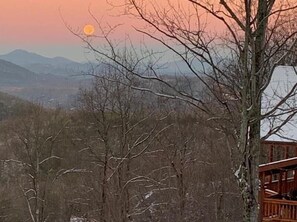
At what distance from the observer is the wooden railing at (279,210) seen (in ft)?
35.4

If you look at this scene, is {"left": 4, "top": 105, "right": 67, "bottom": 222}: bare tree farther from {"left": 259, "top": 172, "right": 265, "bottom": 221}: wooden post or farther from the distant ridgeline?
{"left": 259, "top": 172, "right": 265, "bottom": 221}: wooden post

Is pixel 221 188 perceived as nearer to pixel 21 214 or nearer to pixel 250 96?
pixel 21 214

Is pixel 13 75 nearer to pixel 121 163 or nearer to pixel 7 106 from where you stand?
pixel 7 106

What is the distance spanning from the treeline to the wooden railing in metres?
7.19

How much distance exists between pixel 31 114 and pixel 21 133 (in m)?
1.65

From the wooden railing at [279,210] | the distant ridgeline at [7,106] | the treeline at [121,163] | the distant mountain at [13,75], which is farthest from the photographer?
the distant mountain at [13,75]

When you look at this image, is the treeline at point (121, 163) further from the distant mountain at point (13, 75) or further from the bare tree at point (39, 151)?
the distant mountain at point (13, 75)

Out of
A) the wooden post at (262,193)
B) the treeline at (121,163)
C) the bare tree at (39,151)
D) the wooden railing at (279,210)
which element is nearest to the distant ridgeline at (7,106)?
the bare tree at (39,151)

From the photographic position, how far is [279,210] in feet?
36.6

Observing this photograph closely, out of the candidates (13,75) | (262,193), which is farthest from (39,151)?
(13,75)

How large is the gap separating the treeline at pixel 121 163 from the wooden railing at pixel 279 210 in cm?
719

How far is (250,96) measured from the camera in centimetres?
429

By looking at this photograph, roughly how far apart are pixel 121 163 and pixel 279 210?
754 centimetres

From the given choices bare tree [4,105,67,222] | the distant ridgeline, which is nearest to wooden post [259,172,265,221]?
bare tree [4,105,67,222]
